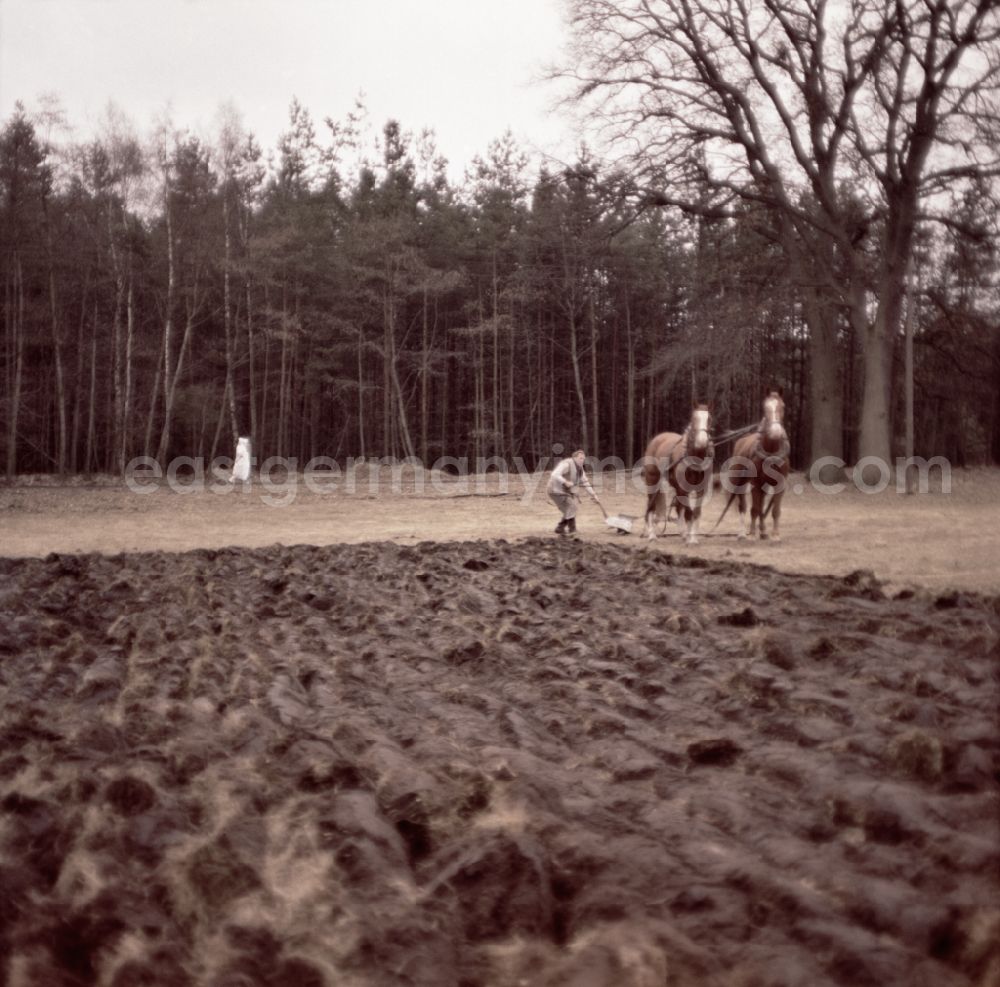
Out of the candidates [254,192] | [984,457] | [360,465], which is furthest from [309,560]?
[984,457]

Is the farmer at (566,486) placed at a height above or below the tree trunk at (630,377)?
below

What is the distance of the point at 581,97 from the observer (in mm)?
22938

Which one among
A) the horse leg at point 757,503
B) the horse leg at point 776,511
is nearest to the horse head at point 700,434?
the horse leg at point 757,503

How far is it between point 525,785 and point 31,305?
32369 millimetres

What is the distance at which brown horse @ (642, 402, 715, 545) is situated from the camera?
12.9 meters

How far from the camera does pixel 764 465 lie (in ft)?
42.7

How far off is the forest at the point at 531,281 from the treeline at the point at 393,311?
0.14 meters

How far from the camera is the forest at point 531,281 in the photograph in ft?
73.8

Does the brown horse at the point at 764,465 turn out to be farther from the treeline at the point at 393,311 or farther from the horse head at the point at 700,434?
the treeline at the point at 393,311

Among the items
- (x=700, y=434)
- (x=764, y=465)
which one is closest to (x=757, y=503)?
(x=764, y=465)

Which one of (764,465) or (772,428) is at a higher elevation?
(772,428)

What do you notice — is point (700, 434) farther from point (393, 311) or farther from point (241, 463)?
point (393, 311)

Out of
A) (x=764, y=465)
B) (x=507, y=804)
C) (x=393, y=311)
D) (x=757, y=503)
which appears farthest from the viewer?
(x=393, y=311)

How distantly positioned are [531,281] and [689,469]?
2737cm
